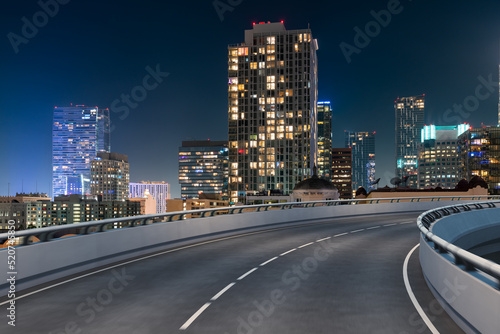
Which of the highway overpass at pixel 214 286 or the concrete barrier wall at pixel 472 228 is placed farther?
the concrete barrier wall at pixel 472 228

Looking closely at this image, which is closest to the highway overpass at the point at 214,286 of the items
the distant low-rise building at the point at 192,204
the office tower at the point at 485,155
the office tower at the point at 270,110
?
the office tower at the point at 270,110

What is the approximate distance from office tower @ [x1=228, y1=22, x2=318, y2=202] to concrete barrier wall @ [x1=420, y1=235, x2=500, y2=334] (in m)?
170

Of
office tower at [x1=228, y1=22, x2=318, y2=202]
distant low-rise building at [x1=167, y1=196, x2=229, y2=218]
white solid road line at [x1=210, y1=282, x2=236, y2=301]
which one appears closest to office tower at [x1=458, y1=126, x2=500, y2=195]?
office tower at [x1=228, y1=22, x2=318, y2=202]

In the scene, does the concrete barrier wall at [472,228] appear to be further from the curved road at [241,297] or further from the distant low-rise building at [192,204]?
the distant low-rise building at [192,204]

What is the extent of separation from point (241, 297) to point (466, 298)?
169 inches

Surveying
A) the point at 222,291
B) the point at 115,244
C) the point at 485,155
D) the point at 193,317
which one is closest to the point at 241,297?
the point at 222,291

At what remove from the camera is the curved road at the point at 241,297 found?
293 inches

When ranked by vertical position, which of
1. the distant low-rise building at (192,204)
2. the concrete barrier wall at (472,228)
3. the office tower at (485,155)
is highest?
the office tower at (485,155)

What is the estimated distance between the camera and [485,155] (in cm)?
18300

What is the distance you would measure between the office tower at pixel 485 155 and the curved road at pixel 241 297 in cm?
17974

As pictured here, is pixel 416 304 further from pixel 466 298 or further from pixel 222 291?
pixel 222 291

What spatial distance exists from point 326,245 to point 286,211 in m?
11.2

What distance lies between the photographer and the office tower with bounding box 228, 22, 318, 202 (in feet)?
596

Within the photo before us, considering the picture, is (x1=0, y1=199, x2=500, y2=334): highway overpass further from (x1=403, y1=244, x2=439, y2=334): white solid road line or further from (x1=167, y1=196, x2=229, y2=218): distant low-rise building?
(x1=167, y1=196, x2=229, y2=218): distant low-rise building
